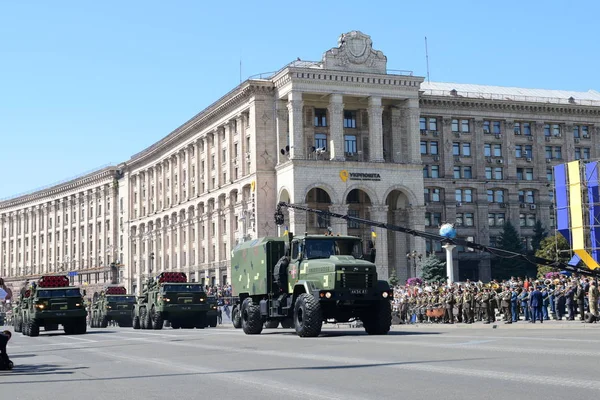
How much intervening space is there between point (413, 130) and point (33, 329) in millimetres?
47447

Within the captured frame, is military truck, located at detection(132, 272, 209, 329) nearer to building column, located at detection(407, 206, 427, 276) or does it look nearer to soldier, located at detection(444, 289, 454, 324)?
soldier, located at detection(444, 289, 454, 324)

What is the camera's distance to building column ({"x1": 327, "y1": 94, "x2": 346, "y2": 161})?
7675 centimetres

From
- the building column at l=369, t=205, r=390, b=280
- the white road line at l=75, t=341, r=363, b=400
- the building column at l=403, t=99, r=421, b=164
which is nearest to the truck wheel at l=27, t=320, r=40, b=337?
the white road line at l=75, t=341, r=363, b=400

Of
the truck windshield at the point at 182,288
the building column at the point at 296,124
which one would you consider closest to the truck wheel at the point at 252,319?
the truck windshield at the point at 182,288

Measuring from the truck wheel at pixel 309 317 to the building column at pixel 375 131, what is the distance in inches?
2058

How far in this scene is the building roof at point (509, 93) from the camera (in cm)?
9412

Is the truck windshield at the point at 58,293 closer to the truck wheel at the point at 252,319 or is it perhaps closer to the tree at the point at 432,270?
the truck wheel at the point at 252,319

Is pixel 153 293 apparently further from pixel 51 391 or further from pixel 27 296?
pixel 51 391

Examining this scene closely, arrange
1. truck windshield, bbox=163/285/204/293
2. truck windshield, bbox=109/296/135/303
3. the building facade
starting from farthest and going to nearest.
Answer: the building facade → truck windshield, bbox=109/296/135/303 → truck windshield, bbox=163/285/204/293

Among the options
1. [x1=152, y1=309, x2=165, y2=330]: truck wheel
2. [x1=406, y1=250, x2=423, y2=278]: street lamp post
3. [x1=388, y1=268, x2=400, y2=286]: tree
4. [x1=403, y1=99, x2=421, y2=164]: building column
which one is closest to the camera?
[x1=152, y1=309, x2=165, y2=330]: truck wheel

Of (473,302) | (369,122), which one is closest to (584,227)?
(473,302)

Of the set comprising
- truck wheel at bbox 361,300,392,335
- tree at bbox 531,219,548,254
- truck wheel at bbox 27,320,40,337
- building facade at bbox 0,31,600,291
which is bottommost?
truck wheel at bbox 27,320,40,337

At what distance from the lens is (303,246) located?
2805 cm

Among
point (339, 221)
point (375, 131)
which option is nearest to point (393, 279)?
point (339, 221)
